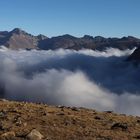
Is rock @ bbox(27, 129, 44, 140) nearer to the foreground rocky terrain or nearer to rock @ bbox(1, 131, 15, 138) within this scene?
the foreground rocky terrain

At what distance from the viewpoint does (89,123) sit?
3072cm

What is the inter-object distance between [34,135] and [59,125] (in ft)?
11.6

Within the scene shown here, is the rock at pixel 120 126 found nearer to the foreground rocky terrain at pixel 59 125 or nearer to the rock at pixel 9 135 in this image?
the foreground rocky terrain at pixel 59 125

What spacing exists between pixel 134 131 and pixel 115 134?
1.92 meters

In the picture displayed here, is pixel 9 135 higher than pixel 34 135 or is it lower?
lower

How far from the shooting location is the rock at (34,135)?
25891 mm

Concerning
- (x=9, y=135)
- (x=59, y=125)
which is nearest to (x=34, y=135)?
(x=9, y=135)

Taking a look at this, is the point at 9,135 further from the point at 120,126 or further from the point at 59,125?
the point at 120,126

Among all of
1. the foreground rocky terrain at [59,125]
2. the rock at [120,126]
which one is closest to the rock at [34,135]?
the foreground rocky terrain at [59,125]

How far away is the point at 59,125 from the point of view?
2941 centimetres

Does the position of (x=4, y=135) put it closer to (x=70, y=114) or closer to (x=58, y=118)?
(x=58, y=118)

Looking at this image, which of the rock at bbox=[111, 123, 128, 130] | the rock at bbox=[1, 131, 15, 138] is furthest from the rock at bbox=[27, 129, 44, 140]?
the rock at bbox=[111, 123, 128, 130]

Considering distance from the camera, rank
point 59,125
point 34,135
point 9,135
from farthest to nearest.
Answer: point 59,125 < point 9,135 < point 34,135

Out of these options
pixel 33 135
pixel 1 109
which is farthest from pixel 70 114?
pixel 33 135
